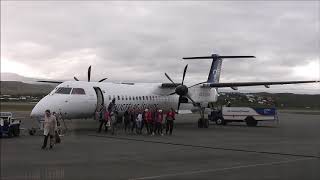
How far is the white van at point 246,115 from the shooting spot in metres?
32.3

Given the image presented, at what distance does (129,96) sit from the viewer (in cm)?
2755

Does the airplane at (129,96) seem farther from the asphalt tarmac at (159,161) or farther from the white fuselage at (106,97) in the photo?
the asphalt tarmac at (159,161)

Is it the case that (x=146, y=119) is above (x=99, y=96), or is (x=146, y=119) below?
below

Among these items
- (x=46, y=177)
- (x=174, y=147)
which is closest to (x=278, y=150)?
(x=174, y=147)

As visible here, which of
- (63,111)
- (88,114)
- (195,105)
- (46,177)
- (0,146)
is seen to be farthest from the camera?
(195,105)

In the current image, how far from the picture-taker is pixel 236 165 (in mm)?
11547

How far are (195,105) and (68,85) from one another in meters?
10.1

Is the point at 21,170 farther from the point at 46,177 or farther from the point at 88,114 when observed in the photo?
the point at 88,114

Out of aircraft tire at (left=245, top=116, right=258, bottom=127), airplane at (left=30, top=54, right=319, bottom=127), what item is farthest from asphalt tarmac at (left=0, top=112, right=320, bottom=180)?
aircraft tire at (left=245, top=116, right=258, bottom=127)

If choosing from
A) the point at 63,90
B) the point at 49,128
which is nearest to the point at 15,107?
the point at 63,90

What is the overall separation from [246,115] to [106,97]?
1251 cm

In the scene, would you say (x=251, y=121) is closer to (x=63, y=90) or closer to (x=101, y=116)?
(x=101, y=116)

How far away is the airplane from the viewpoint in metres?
22.6

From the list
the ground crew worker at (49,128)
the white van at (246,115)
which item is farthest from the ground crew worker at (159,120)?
the white van at (246,115)
